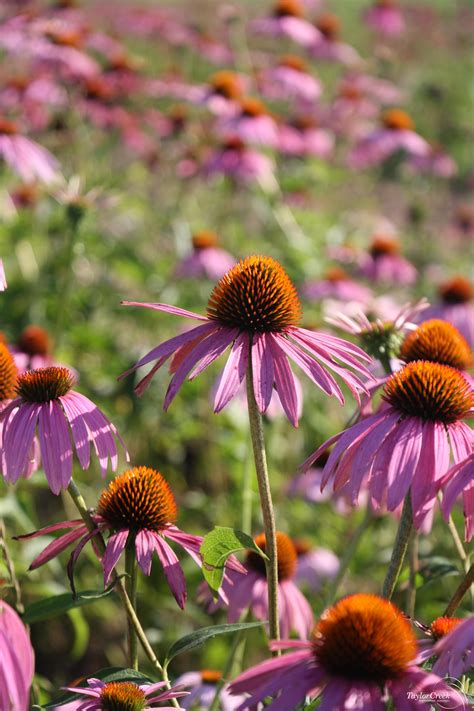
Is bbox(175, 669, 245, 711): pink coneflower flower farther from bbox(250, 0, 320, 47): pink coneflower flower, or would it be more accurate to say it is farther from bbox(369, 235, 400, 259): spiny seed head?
bbox(250, 0, 320, 47): pink coneflower flower

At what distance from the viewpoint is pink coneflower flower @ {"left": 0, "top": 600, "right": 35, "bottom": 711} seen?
842 mm

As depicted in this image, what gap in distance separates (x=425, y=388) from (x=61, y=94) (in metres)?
3.64

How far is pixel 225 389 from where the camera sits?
113 centimetres

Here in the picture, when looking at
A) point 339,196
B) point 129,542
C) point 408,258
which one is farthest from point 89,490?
point 339,196

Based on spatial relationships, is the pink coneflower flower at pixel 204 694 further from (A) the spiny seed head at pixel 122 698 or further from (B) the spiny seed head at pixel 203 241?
(B) the spiny seed head at pixel 203 241

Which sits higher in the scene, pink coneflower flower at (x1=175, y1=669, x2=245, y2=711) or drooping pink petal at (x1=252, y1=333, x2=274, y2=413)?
drooping pink petal at (x1=252, y1=333, x2=274, y2=413)

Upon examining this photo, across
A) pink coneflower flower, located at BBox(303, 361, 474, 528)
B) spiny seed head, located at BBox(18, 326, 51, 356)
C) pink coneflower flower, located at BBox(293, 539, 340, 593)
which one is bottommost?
pink coneflower flower, located at BBox(293, 539, 340, 593)

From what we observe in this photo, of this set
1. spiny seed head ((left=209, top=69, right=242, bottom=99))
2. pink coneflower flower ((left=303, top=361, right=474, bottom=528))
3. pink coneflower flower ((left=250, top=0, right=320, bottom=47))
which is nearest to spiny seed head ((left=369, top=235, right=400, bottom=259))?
spiny seed head ((left=209, top=69, right=242, bottom=99))

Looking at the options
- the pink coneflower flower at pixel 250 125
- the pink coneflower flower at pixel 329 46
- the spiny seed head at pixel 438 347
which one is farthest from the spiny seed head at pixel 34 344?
the pink coneflower flower at pixel 329 46

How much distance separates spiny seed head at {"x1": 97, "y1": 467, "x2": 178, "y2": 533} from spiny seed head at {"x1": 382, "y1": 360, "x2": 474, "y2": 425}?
37 centimetres

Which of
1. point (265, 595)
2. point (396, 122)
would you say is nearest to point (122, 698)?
point (265, 595)

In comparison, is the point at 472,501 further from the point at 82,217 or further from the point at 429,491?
the point at 82,217

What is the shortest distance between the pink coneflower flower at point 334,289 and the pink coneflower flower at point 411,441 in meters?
2.21

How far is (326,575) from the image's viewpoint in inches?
98.7
